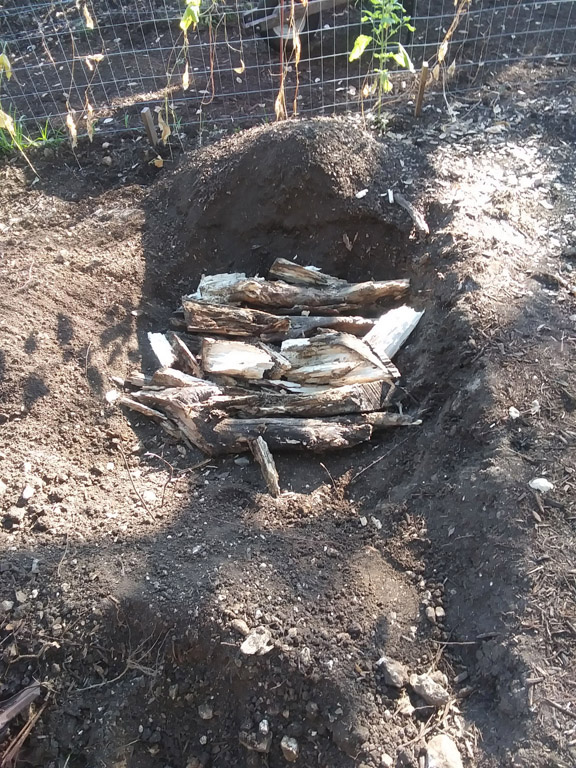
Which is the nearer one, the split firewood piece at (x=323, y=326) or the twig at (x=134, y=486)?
the twig at (x=134, y=486)

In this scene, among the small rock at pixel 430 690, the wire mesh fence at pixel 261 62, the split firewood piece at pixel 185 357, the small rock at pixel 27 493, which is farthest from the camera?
the wire mesh fence at pixel 261 62

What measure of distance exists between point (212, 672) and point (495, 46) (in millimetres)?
5072

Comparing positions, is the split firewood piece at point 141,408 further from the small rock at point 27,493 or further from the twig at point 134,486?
the small rock at point 27,493

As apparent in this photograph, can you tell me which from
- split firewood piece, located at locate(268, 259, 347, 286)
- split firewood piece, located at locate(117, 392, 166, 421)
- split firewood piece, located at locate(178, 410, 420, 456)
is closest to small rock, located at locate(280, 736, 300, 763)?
split firewood piece, located at locate(178, 410, 420, 456)

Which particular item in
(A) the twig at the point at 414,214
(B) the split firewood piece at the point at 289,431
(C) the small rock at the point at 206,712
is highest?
(A) the twig at the point at 414,214

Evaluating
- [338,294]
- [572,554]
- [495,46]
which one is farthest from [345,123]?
[572,554]

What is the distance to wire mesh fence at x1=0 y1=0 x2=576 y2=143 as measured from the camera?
436cm

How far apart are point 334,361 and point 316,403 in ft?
0.95

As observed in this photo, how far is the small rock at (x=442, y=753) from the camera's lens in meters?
1.67

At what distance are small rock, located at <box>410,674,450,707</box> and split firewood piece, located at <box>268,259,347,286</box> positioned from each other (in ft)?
6.93

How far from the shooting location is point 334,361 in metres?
2.89

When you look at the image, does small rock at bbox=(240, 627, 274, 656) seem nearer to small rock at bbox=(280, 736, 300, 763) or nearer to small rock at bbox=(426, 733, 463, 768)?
small rock at bbox=(280, 736, 300, 763)

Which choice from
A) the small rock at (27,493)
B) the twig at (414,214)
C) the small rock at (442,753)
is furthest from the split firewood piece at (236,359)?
the small rock at (442,753)

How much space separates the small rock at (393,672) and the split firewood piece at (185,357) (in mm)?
1642
